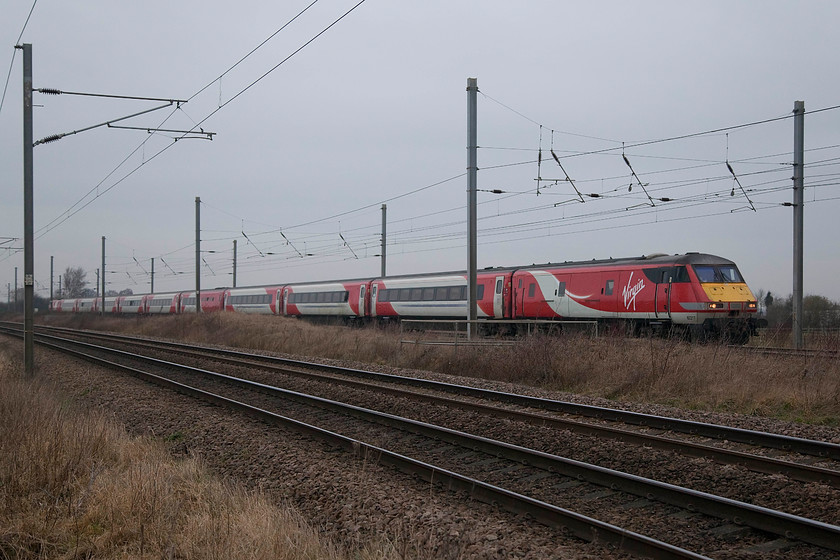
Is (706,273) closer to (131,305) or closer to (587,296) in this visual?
(587,296)

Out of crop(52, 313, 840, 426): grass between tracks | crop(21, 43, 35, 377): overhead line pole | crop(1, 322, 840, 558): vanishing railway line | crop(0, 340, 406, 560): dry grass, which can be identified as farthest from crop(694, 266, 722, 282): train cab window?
crop(21, 43, 35, 377): overhead line pole

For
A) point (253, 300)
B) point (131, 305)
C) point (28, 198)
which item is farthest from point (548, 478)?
point (131, 305)

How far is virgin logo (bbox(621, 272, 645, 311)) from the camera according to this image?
22.4 meters

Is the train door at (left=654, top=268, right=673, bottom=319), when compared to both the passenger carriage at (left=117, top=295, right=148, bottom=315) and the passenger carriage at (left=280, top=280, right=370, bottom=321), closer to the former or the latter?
the passenger carriage at (left=280, top=280, right=370, bottom=321)

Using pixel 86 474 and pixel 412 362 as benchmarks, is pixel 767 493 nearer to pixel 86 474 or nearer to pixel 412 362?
pixel 86 474

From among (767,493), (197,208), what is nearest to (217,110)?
(767,493)

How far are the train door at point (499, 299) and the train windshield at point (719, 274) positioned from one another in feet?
27.4

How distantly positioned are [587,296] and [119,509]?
1981cm

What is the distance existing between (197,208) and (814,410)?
36.0 metres

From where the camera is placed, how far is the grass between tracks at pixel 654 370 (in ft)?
39.1

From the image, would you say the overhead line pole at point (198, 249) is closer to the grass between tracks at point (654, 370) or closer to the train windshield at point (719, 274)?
the grass between tracks at point (654, 370)

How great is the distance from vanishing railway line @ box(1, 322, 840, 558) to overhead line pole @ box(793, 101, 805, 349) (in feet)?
38.1

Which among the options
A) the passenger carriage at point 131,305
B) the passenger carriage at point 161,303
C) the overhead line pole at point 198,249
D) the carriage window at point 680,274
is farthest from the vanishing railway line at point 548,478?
the passenger carriage at point 131,305

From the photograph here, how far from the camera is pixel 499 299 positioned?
91.8 feet
